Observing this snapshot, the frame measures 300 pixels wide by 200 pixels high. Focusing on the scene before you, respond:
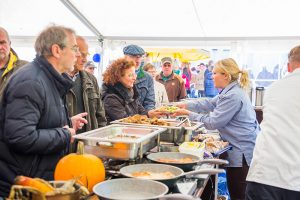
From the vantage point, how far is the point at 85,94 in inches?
95.3

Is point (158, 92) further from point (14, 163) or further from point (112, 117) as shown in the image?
point (14, 163)

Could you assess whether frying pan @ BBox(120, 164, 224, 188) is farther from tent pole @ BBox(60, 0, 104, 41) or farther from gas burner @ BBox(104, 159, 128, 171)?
tent pole @ BBox(60, 0, 104, 41)

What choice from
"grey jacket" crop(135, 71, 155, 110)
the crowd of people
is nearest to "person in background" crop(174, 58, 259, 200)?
the crowd of people

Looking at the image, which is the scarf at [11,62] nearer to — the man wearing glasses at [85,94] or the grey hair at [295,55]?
the man wearing glasses at [85,94]

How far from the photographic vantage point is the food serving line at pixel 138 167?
130 centimetres

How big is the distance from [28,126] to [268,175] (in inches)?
47.6

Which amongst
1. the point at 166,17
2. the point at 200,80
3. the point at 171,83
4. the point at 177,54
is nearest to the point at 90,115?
the point at 171,83

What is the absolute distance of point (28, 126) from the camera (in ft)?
4.62

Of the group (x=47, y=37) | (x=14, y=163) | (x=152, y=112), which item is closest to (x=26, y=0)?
(x=152, y=112)

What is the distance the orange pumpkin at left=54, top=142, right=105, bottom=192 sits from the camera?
1.37 meters

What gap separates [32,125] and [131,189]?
18.8 inches

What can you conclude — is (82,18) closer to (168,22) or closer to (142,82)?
(168,22)

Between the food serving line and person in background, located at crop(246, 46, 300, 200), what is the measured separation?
0.95 feet

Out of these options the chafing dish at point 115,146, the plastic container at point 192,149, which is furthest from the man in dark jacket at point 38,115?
the plastic container at point 192,149
